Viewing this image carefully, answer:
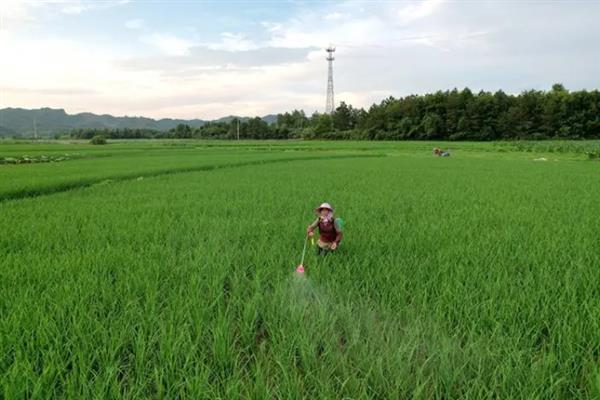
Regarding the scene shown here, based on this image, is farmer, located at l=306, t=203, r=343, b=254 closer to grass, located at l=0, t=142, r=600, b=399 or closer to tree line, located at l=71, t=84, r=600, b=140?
grass, located at l=0, t=142, r=600, b=399

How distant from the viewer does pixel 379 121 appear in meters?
60.1

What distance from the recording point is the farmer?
2.82 metres

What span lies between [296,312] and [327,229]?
106 cm

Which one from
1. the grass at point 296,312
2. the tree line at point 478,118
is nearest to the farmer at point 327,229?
the grass at point 296,312

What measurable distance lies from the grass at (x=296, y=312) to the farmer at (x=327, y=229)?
0.44 feet

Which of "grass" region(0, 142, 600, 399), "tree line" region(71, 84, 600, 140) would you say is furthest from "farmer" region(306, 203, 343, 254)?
"tree line" region(71, 84, 600, 140)

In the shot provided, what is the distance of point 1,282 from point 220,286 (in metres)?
1.40

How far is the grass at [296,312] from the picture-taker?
1.44m

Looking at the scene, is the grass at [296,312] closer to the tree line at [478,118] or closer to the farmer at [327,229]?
the farmer at [327,229]

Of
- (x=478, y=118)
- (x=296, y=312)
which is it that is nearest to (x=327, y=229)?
(x=296, y=312)

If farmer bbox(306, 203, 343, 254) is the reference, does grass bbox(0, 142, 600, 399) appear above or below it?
below

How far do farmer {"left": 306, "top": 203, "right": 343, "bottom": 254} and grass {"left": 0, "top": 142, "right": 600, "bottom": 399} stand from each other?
5.3 inches

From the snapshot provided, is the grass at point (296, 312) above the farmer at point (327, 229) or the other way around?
the other way around

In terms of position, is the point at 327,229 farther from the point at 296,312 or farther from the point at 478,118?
the point at 478,118
